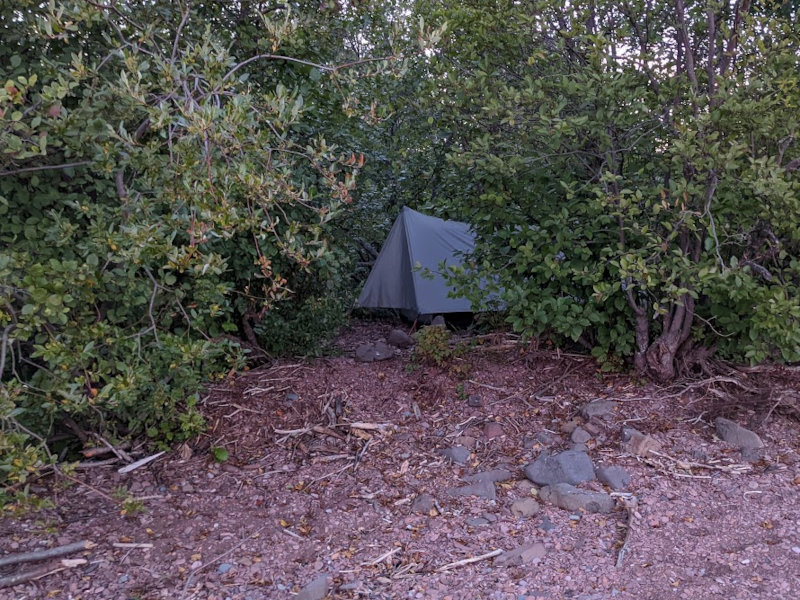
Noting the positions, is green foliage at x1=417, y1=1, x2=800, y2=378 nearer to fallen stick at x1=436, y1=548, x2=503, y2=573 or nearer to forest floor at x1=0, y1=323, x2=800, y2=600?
forest floor at x1=0, y1=323, x2=800, y2=600

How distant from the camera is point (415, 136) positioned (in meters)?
7.88

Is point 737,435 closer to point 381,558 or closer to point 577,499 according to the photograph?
point 577,499

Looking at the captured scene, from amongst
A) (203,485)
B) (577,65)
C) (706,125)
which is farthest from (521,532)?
(577,65)

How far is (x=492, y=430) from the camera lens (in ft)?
15.9

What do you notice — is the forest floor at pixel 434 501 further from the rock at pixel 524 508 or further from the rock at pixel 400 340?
the rock at pixel 400 340

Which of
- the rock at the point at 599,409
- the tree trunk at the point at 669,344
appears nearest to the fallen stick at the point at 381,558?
the rock at the point at 599,409

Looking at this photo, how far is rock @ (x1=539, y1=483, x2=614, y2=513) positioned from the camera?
3848 millimetres

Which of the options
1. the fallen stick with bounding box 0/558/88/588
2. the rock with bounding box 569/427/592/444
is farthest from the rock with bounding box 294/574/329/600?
the rock with bounding box 569/427/592/444

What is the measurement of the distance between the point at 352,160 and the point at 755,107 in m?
2.40

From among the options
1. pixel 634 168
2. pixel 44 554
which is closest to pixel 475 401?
pixel 634 168

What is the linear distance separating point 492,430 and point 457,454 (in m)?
0.40

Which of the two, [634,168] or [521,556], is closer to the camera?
[521,556]

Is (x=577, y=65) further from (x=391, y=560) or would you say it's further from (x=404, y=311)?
(x=404, y=311)

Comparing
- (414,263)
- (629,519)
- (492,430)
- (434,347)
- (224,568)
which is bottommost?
(224,568)
